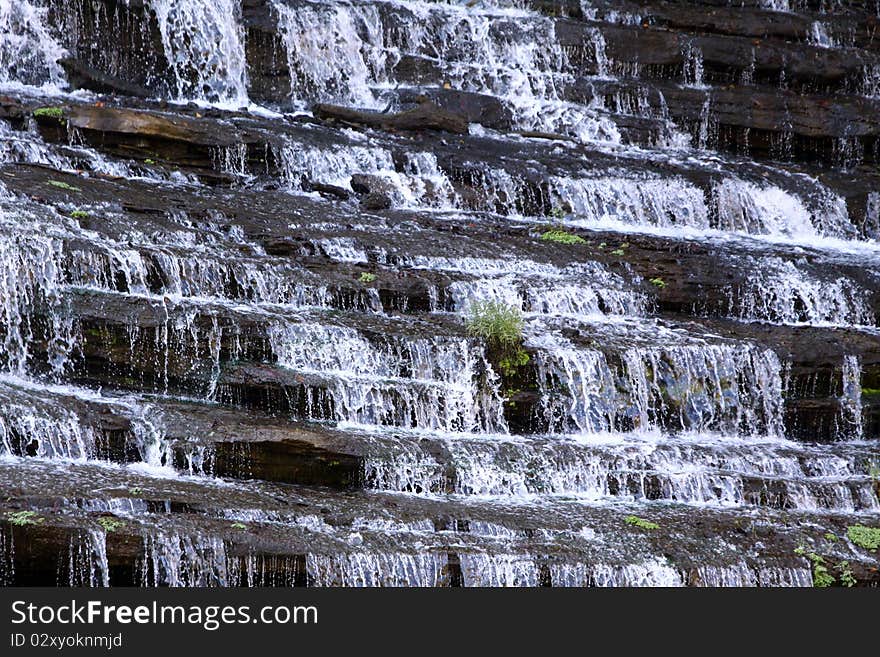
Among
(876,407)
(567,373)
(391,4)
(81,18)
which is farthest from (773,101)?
(81,18)

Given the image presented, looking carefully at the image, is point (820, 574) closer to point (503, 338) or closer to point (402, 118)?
point (503, 338)

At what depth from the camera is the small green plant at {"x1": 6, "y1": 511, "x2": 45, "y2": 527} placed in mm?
10477

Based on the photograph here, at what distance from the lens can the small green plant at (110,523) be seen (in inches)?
422

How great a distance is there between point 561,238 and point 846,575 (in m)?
7.64

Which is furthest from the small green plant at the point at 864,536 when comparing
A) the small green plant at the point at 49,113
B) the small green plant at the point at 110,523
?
the small green plant at the point at 49,113

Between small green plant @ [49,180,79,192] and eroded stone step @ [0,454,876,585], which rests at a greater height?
small green plant @ [49,180,79,192]

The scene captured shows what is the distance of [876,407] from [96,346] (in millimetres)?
9554

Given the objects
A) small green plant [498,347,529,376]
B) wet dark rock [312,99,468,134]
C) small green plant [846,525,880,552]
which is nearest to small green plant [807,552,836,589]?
small green plant [846,525,880,552]

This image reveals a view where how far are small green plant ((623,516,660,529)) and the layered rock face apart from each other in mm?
40

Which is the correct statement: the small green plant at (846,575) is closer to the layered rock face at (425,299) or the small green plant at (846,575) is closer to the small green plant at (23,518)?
the layered rock face at (425,299)

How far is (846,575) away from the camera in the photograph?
1221 cm

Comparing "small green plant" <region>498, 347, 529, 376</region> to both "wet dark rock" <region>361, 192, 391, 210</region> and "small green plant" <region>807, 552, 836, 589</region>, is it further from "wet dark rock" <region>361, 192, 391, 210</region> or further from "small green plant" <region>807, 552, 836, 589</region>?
"wet dark rock" <region>361, 192, 391, 210</region>

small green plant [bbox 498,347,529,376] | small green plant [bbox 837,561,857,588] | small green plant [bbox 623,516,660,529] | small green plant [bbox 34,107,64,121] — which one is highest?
small green plant [bbox 34,107,64,121]

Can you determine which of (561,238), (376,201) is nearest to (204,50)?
(376,201)
